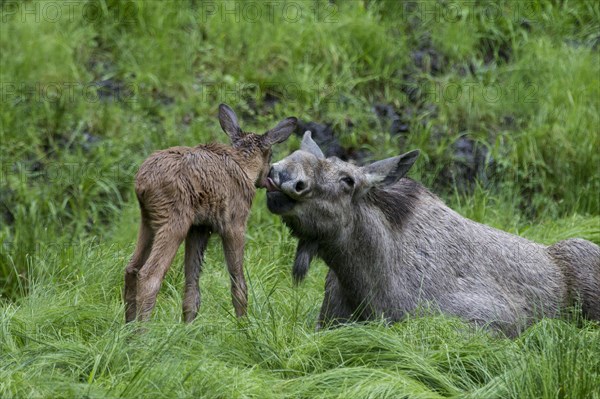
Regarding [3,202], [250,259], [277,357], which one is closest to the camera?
[277,357]

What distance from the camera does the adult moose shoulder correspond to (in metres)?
6.80

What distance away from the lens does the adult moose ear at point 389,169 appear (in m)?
7.12

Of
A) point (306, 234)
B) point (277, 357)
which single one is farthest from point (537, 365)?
point (306, 234)

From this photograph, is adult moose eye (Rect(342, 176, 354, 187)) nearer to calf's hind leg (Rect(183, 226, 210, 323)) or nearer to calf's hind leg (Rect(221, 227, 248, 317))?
calf's hind leg (Rect(221, 227, 248, 317))

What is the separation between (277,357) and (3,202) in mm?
5898

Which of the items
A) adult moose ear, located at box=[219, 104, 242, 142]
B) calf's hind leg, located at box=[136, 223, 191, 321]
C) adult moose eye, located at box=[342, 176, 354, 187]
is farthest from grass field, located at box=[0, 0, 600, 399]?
adult moose ear, located at box=[219, 104, 242, 142]

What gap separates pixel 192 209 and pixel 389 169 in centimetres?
148

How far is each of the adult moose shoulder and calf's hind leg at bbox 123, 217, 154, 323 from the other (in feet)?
2.45

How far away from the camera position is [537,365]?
18.4ft

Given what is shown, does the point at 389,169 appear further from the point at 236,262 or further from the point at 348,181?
the point at 236,262

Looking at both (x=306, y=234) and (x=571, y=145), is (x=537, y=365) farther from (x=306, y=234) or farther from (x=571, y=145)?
(x=571, y=145)

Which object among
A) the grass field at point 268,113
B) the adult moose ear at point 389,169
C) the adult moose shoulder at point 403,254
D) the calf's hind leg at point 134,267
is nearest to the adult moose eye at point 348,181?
the adult moose shoulder at point 403,254

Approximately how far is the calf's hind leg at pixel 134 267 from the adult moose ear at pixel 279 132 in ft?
3.09

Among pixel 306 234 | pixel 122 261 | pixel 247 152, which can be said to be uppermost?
pixel 247 152
